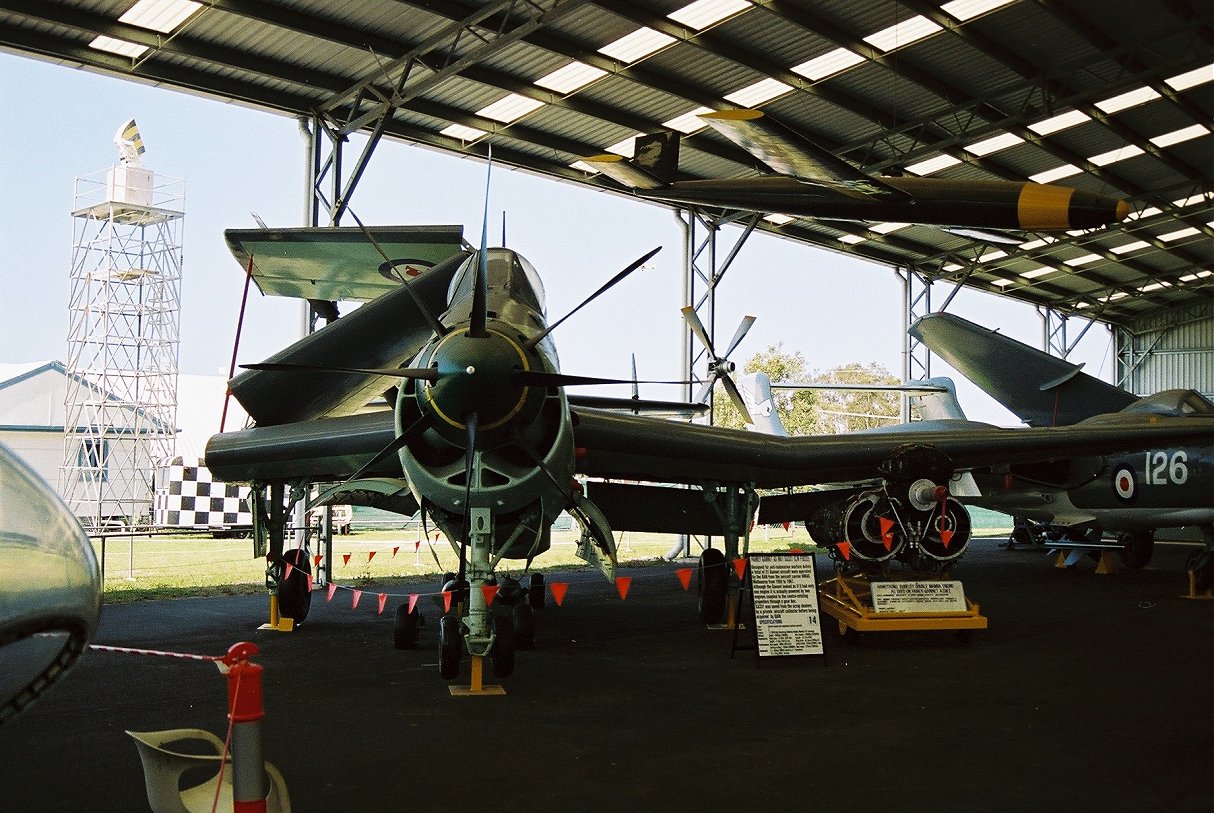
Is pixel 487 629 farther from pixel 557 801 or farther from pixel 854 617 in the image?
pixel 854 617

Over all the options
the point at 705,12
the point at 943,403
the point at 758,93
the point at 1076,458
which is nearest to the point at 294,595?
the point at 705,12

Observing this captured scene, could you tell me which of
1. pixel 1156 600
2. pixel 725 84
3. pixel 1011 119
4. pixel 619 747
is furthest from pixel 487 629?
pixel 1011 119

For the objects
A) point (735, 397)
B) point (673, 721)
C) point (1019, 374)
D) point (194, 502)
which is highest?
point (1019, 374)

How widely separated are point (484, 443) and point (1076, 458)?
11.0m

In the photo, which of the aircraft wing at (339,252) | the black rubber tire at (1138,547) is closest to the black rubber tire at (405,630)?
the aircraft wing at (339,252)

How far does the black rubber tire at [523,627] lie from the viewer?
8039mm

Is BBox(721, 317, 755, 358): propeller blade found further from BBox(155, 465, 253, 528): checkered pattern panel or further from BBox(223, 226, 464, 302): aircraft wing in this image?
BBox(155, 465, 253, 528): checkered pattern panel

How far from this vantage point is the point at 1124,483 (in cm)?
1404

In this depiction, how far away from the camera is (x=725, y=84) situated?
14.7 m

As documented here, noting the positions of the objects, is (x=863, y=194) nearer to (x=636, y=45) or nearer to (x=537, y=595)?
(x=636, y=45)

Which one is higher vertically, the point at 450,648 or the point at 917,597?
the point at 917,597

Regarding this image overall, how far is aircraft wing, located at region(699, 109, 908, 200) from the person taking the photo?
26.6 ft

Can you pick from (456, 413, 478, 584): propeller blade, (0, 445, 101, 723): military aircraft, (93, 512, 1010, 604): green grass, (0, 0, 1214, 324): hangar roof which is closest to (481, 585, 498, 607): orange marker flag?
(456, 413, 478, 584): propeller blade

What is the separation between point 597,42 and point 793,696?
33.0 feet
